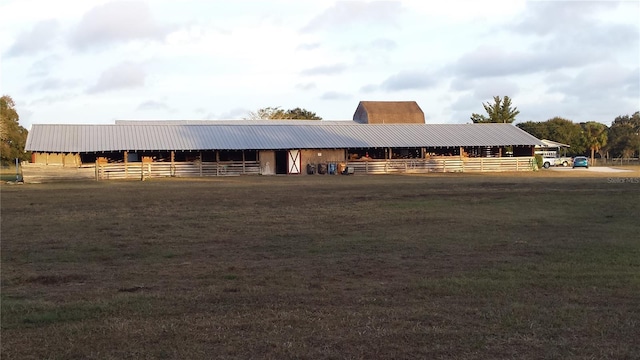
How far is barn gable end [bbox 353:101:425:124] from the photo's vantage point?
256 ft

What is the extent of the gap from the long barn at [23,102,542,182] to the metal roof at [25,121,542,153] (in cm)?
7

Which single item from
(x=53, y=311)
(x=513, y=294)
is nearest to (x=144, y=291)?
(x=53, y=311)

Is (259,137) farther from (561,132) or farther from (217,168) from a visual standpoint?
(561,132)

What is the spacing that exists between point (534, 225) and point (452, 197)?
8.34 m

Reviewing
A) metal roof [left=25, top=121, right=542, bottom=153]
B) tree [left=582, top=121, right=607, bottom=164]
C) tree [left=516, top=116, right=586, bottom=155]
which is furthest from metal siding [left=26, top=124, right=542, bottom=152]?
tree [left=516, top=116, right=586, bottom=155]

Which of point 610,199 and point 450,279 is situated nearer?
point 450,279

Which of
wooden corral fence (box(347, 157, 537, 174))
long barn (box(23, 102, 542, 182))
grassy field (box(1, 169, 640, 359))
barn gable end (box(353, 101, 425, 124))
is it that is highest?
barn gable end (box(353, 101, 425, 124))

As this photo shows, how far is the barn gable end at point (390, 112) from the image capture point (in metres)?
78.1

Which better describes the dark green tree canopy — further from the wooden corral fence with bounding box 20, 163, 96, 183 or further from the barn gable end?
the wooden corral fence with bounding box 20, 163, 96, 183

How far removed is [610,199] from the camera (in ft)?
73.7

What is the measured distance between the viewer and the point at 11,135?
7606cm

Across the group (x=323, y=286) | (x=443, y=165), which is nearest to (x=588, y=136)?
(x=443, y=165)

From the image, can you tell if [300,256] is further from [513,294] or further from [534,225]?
[534,225]

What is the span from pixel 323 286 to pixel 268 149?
42233 millimetres
